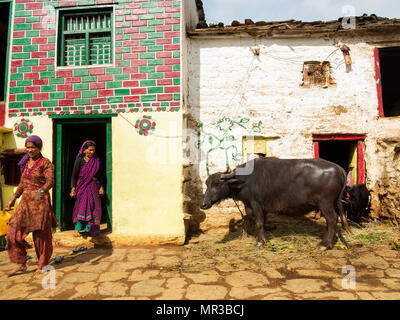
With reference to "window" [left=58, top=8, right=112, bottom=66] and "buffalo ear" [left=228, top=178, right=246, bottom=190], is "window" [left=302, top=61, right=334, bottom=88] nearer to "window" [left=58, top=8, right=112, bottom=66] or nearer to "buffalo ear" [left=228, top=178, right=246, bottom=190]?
"buffalo ear" [left=228, top=178, right=246, bottom=190]

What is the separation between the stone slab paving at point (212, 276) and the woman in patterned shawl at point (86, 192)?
1.69 feet

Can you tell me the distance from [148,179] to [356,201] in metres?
4.43

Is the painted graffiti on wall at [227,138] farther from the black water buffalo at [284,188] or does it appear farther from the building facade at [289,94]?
the black water buffalo at [284,188]

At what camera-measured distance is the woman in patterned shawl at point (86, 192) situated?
497 centimetres

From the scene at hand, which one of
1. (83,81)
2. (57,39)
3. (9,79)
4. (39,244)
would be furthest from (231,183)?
(9,79)

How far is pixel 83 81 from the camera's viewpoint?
554cm

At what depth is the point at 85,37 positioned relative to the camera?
Result: 575 cm

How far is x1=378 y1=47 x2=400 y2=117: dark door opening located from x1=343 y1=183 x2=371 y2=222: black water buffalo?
331 cm

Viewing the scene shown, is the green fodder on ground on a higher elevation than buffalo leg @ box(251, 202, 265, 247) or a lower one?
lower

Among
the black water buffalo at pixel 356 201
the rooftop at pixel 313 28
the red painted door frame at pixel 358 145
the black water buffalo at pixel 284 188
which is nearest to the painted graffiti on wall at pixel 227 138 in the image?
the black water buffalo at pixel 284 188

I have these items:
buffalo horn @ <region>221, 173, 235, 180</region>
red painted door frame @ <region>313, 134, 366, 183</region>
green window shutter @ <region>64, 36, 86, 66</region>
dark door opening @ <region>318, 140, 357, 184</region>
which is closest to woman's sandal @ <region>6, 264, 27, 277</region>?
buffalo horn @ <region>221, 173, 235, 180</region>

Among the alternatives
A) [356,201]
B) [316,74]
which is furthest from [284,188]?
[316,74]

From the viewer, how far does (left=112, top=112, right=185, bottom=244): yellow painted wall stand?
5.27m

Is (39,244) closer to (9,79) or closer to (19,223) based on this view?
(19,223)
